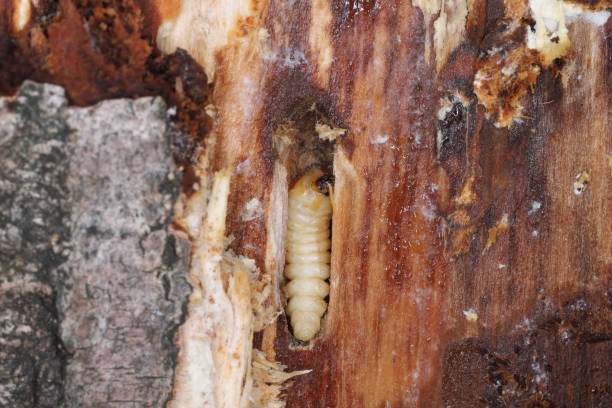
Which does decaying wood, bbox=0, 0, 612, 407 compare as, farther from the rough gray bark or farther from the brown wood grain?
the rough gray bark

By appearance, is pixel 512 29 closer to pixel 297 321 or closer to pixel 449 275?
pixel 449 275

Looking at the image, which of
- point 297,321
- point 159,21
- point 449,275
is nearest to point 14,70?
point 159,21

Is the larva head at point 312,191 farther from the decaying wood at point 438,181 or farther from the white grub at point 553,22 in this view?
the white grub at point 553,22

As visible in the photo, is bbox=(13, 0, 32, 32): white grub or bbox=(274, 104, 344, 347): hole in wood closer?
bbox=(13, 0, 32, 32): white grub

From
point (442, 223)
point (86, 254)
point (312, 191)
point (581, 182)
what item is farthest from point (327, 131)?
point (581, 182)

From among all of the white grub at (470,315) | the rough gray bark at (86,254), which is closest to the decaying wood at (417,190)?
the white grub at (470,315)

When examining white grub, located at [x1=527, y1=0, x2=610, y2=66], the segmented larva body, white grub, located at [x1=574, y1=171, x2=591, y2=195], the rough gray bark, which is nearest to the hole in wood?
the segmented larva body

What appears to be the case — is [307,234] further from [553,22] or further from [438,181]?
[553,22]
